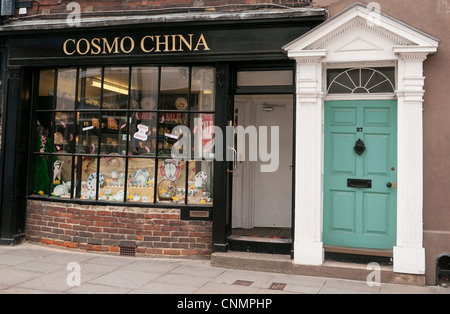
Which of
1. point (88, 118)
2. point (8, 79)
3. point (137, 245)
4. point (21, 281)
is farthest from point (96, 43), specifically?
point (21, 281)

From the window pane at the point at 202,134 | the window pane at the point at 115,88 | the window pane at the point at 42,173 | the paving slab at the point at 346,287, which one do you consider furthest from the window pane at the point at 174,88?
the paving slab at the point at 346,287

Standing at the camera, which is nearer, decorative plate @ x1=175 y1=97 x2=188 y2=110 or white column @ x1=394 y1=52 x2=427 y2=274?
white column @ x1=394 y1=52 x2=427 y2=274

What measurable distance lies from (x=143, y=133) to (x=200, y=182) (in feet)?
4.02

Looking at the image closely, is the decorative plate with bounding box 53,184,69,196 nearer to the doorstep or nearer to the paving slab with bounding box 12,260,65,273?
the paving slab with bounding box 12,260,65,273

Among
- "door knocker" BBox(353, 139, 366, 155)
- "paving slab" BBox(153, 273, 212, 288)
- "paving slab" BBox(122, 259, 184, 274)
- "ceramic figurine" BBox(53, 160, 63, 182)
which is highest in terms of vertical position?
"door knocker" BBox(353, 139, 366, 155)

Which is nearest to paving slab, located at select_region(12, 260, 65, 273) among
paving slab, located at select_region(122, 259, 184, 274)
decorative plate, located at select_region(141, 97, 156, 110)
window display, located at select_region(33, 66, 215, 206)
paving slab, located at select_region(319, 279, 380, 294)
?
paving slab, located at select_region(122, 259, 184, 274)

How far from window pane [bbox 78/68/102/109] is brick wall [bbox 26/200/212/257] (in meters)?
1.71

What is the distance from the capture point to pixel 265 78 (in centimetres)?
642

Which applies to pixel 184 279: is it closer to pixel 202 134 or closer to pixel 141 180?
pixel 141 180

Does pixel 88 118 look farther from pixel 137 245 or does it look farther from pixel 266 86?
pixel 266 86

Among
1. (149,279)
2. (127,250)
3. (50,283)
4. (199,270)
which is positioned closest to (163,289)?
(149,279)

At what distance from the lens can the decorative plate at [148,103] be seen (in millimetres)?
6773

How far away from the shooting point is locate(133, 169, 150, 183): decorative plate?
6816 millimetres
